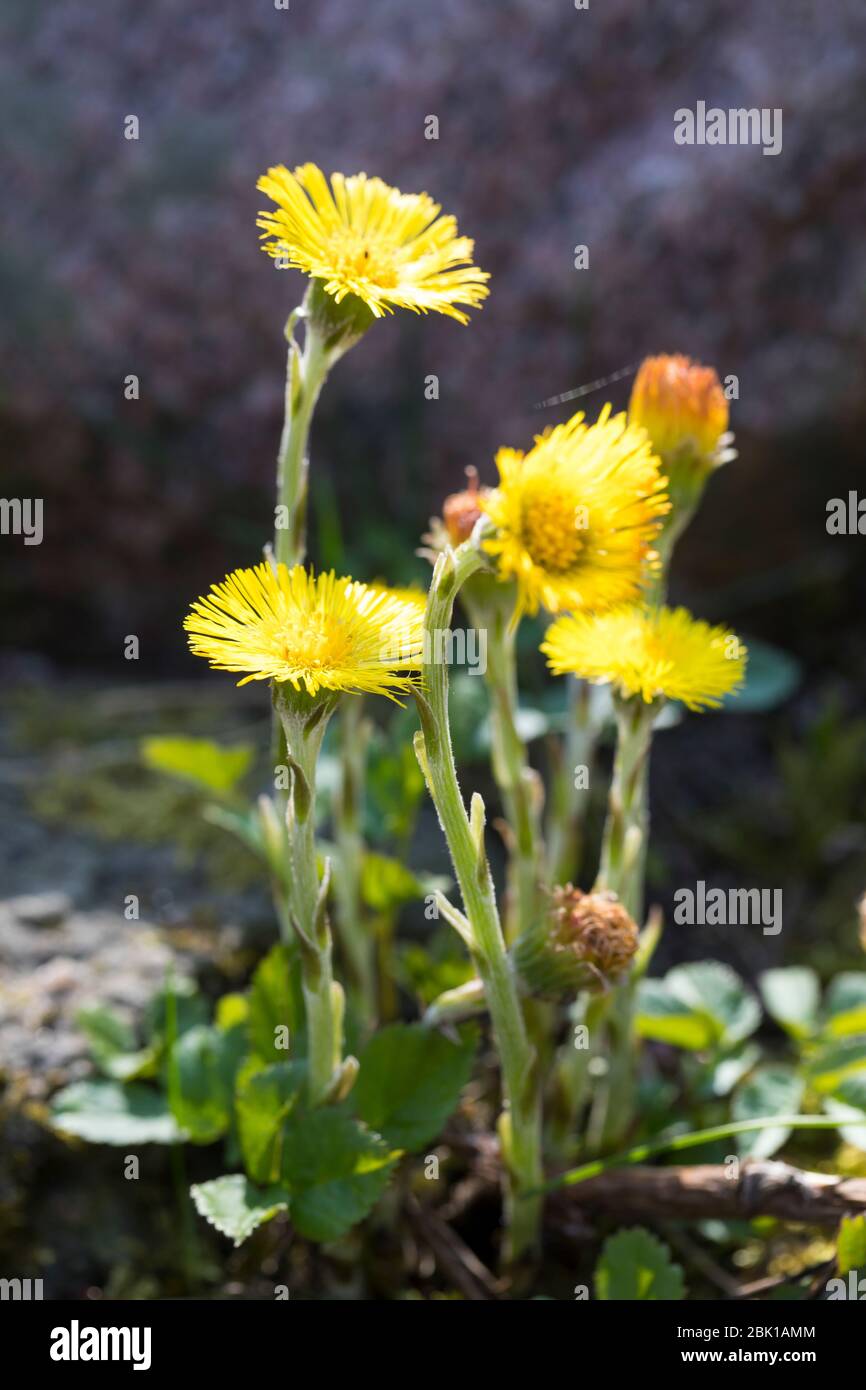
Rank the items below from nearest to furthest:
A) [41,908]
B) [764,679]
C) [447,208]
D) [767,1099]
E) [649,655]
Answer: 1. [649,655]
2. [767,1099]
3. [41,908]
4. [764,679]
5. [447,208]

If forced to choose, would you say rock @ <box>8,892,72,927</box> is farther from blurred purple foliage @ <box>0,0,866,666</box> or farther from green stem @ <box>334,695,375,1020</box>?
blurred purple foliage @ <box>0,0,866,666</box>

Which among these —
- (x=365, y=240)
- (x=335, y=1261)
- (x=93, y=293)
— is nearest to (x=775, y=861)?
(x=335, y=1261)

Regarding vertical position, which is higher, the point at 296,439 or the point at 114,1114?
the point at 296,439

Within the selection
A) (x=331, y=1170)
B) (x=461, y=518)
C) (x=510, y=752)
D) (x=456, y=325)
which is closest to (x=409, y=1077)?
(x=331, y=1170)

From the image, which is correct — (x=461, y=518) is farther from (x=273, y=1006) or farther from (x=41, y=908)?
(x=41, y=908)

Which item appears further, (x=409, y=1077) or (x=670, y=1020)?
(x=670, y=1020)

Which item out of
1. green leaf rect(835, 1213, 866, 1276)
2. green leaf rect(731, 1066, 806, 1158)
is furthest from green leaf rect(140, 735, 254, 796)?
green leaf rect(835, 1213, 866, 1276)

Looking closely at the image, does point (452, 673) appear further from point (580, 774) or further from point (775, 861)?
point (775, 861)
